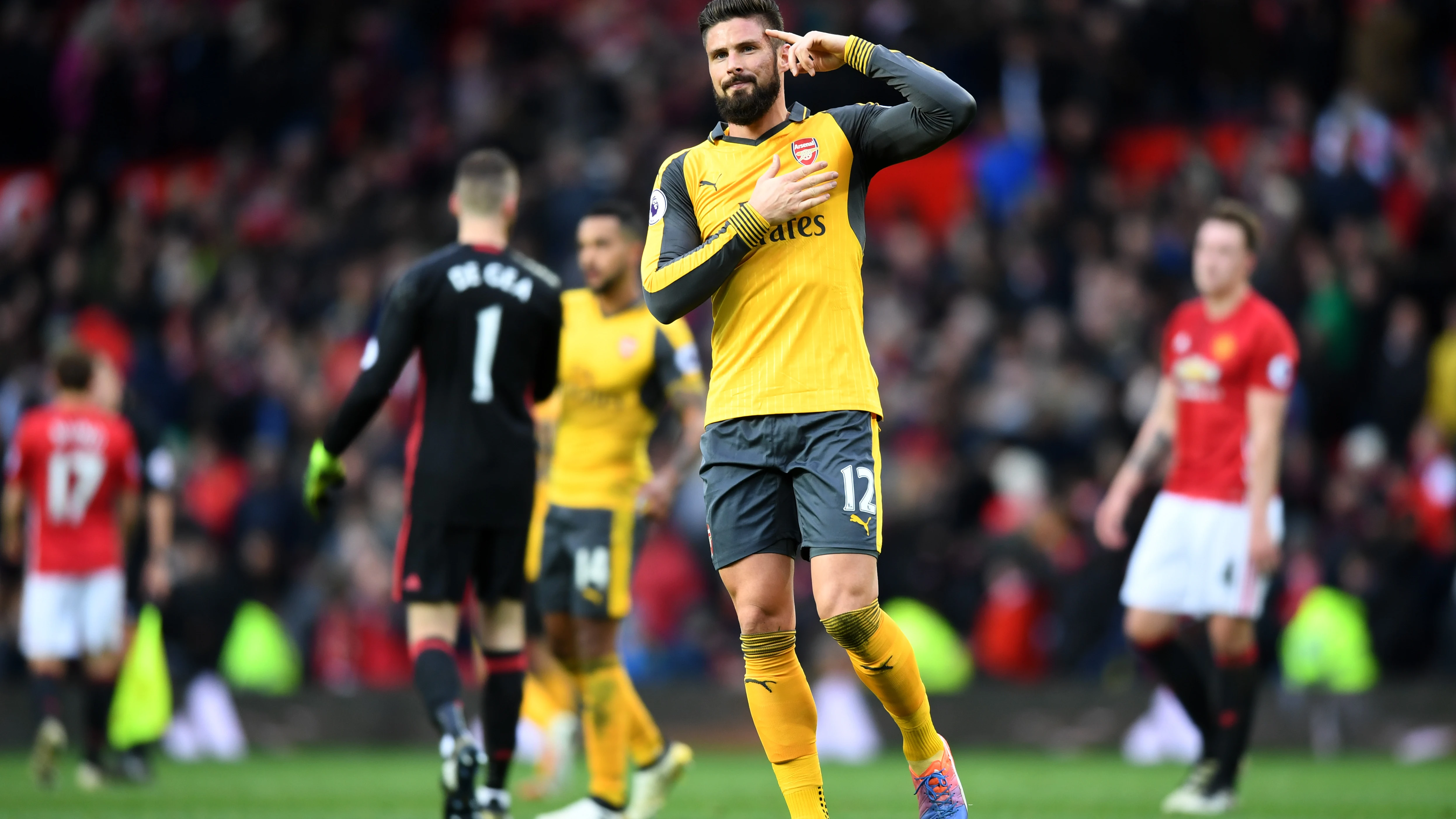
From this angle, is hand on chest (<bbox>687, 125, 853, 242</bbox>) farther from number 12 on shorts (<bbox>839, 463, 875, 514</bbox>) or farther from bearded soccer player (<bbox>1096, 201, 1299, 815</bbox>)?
bearded soccer player (<bbox>1096, 201, 1299, 815</bbox>)

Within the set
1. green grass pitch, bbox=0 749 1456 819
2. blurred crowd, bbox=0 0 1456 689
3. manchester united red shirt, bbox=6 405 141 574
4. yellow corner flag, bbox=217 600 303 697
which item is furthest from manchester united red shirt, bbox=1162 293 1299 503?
yellow corner flag, bbox=217 600 303 697

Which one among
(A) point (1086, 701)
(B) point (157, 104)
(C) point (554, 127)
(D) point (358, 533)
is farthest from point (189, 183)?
(A) point (1086, 701)

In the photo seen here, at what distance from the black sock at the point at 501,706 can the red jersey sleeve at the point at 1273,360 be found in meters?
3.83

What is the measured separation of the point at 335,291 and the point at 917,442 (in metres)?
6.61

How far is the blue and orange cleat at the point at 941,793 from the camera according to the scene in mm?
5223

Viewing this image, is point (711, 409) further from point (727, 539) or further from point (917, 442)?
point (917, 442)

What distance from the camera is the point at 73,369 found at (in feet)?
32.9

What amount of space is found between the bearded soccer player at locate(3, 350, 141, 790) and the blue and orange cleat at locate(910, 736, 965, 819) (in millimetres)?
6586

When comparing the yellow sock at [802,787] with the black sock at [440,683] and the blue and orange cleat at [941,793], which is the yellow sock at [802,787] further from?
the black sock at [440,683]

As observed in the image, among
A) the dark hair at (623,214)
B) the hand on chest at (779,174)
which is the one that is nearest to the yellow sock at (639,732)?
the dark hair at (623,214)

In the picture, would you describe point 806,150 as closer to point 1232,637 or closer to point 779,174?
point 779,174

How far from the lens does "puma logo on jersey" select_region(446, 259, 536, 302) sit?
6898 millimetres

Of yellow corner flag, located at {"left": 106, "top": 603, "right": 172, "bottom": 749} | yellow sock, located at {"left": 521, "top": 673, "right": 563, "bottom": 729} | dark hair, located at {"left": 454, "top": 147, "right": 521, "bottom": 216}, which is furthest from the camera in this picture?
yellow corner flag, located at {"left": 106, "top": 603, "right": 172, "bottom": 749}

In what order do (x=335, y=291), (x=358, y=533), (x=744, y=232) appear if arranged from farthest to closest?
(x=335, y=291) < (x=358, y=533) < (x=744, y=232)
